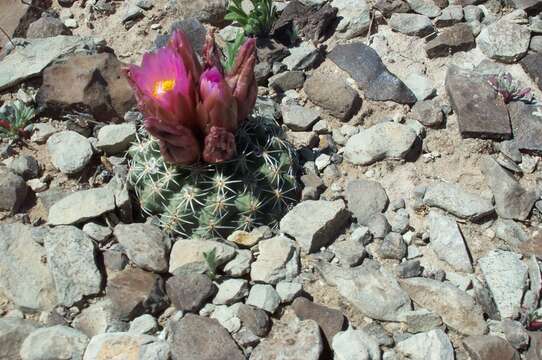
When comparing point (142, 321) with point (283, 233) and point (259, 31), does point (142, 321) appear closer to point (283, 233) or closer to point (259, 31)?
point (283, 233)

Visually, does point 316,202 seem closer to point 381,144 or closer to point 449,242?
point 381,144

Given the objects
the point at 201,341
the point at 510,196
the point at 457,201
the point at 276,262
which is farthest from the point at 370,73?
the point at 201,341

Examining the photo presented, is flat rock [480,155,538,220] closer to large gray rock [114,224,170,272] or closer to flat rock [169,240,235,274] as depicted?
flat rock [169,240,235,274]

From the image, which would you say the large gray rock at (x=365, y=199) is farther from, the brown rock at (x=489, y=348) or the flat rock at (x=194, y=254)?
the brown rock at (x=489, y=348)

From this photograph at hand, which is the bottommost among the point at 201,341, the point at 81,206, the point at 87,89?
the point at 201,341

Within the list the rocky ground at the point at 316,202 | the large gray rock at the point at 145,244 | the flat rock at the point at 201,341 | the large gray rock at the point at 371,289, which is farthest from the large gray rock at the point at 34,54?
the large gray rock at the point at 371,289
